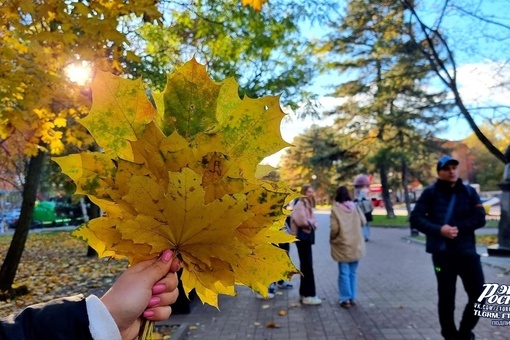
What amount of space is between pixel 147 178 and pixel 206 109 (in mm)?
279

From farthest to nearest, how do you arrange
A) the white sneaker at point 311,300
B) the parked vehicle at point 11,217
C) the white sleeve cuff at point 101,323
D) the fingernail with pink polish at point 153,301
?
the parked vehicle at point 11,217 < the white sneaker at point 311,300 < the fingernail with pink polish at point 153,301 < the white sleeve cuff at point 101,323

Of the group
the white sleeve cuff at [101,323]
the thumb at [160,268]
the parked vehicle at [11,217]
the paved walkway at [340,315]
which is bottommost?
the paved walkway at [340,315]

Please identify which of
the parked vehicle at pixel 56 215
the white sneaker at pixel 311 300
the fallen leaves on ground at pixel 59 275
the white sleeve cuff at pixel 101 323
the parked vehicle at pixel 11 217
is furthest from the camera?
the parked vehicle at pixel 11 217

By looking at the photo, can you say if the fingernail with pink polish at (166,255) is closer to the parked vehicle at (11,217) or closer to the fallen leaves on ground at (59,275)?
the fallen leaves on ground at (59,275)

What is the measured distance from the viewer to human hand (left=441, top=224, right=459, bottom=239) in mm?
4141

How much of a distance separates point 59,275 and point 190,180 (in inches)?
394

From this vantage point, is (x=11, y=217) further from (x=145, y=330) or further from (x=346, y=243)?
(x=145, y=330)

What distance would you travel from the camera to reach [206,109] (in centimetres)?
130

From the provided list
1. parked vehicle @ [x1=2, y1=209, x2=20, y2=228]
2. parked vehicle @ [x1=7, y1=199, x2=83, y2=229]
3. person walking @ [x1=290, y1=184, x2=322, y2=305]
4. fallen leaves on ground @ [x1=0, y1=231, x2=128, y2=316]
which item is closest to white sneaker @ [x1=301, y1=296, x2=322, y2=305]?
person walking @ [x1=290, y1=184, x2=322, y2=305]

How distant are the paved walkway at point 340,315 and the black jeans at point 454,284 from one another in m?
0.89

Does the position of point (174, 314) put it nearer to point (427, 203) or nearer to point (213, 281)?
point (427, 203)

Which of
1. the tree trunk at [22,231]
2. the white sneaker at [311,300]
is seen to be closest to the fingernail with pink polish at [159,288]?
the white sneaker at [311,300]

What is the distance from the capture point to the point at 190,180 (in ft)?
3.77

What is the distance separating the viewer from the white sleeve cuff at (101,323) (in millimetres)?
1171
